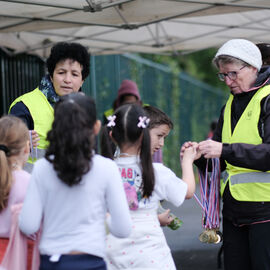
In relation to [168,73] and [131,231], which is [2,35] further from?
[168,73]

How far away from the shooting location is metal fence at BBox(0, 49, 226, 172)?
8.56 metres

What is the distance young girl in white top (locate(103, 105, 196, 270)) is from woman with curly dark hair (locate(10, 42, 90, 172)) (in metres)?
0.84

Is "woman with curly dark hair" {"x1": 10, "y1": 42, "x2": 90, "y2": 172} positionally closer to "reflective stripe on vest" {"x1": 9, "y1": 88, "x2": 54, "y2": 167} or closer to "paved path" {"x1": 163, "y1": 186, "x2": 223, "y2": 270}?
"reflective stripe on vest" {"x1": 9, "y1": 88, "x2": 54, "y2": 167}

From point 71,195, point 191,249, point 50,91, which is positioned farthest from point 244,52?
point 191,249

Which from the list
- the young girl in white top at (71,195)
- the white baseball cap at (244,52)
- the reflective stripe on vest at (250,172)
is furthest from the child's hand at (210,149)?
the young girl in white top at (71,195)

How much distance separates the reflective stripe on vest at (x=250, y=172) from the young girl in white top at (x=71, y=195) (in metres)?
1.16

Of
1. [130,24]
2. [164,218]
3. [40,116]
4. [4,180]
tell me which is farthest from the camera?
[130,24]

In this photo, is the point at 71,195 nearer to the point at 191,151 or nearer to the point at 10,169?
the point at 10,169

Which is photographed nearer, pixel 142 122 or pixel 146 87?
pixel 142 122

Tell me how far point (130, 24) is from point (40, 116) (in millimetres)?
2807

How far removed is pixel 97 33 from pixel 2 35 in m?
1.19

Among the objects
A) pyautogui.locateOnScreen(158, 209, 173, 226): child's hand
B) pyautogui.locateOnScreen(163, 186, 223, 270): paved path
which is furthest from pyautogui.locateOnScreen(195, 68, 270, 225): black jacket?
pyautogui.locateOnScreen(163, 186, 223, 270): paved path

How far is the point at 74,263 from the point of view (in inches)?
107

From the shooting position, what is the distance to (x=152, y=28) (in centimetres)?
785
